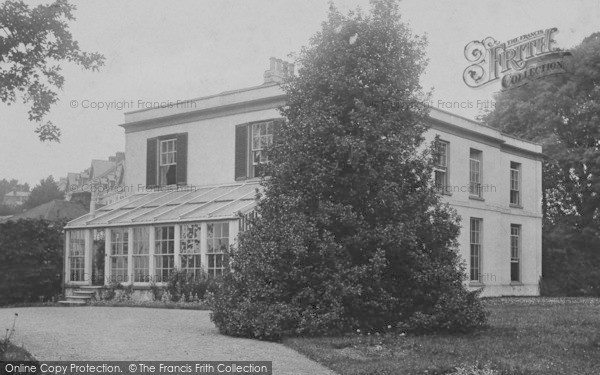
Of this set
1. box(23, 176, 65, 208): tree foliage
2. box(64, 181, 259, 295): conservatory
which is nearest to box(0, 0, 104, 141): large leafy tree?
box(64, 181, 259, 295): conservatory

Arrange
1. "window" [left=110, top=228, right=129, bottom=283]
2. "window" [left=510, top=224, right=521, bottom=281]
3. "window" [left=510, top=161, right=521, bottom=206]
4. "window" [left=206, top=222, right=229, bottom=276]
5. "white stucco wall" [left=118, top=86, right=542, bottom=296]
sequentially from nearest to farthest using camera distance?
"window" [left=206, top=222, right=229, bottom=276]
"window" [left=110, top=228, right=129, bottom=283]
"white stucco wall" [left=118, top=86, right=542, bottom=296]
"window" [left=510, top=224, right=521, bottom=281]
"window" [left=510, top=161, right=521, bottom=206]

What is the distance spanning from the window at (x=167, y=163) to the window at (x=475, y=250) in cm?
1071

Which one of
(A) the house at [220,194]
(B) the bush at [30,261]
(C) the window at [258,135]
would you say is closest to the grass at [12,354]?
(A) the house at [220,194]

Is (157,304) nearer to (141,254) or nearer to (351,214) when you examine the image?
(141,254)

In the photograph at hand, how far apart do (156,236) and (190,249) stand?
1.43m

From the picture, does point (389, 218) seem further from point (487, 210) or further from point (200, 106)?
point (487, 210)

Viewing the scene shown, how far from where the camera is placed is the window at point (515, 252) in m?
28.9

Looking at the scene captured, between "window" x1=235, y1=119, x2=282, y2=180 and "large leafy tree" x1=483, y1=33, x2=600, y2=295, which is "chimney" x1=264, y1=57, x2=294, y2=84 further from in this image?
"large leafy tree" x1=483, y1=33, x2=600, y2=295

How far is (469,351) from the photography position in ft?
34.6

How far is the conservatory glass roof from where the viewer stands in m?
20.0

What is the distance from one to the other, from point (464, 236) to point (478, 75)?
5.84 meters

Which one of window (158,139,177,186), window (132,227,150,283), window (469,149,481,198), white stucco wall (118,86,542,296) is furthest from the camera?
window (469,149,481,198)

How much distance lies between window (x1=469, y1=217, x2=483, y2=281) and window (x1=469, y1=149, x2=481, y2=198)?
101 cm

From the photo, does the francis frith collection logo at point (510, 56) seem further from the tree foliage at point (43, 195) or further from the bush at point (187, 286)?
the tree foliage at point (43, 195)
